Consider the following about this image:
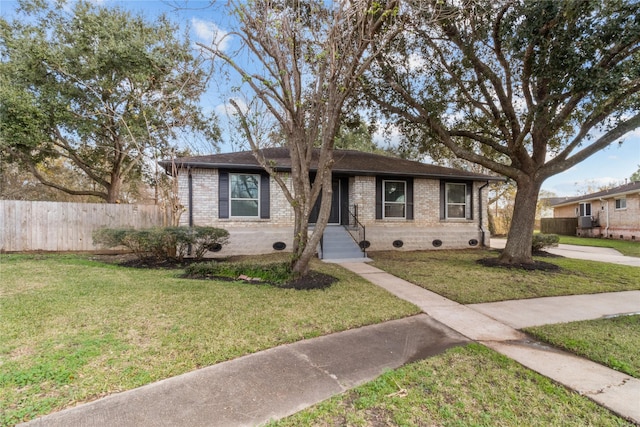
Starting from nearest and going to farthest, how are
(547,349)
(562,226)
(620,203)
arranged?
(547,349), (620,203), (562,226)

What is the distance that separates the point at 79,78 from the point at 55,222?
6.11 m

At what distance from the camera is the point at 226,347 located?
10.5ft

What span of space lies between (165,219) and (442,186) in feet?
35.7

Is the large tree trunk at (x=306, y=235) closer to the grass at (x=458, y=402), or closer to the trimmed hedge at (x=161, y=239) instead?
the trimmed hedge at (x=161, y=239)

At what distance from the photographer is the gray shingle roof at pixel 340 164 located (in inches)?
392

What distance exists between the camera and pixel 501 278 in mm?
7137

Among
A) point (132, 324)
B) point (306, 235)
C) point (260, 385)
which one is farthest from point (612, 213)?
point (132, 324)

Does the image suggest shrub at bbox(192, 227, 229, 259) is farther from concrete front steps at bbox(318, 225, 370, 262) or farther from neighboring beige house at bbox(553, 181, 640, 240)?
neighboring beige house at bbox(553, 181, 640, 240)

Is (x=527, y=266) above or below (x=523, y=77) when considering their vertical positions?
below

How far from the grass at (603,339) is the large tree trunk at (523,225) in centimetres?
448

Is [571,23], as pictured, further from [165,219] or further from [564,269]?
[165,219]

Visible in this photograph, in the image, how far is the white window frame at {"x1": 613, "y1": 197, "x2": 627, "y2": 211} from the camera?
18.8 metres

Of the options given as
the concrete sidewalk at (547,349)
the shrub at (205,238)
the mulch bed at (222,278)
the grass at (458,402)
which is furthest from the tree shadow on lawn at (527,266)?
the shrub at (205,238)

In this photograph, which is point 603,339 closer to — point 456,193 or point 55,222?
point 456,193
